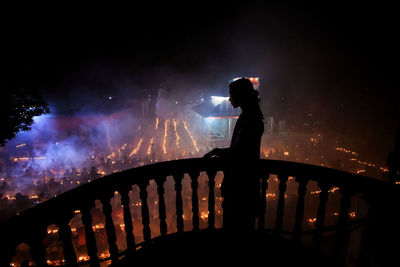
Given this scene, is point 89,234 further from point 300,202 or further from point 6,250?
point 300,202

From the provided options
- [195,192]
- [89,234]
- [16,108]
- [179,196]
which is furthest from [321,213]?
[16,108]

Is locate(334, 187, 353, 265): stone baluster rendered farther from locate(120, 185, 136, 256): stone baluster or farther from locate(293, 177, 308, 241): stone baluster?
locate(120, 185, 136, 256): stone baluster

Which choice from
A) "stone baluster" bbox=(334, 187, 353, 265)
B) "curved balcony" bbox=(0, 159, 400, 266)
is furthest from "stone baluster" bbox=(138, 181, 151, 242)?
"stone baluster" bbox=(334, 187, 353, 265)

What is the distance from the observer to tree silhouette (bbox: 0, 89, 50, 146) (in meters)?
5.95

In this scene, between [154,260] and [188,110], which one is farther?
[188,110]

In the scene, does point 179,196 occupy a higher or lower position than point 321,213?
higher

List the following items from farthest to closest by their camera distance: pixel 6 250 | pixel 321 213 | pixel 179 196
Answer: pixel 179 196, pixel 321 213, pixel 6 250

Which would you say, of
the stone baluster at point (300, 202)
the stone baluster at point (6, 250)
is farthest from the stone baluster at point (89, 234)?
the stone baluster at point (300, 202)

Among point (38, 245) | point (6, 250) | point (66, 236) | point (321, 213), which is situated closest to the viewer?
point (6, 250)

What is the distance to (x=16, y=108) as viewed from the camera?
6203 millimetres

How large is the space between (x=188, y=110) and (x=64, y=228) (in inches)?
1160

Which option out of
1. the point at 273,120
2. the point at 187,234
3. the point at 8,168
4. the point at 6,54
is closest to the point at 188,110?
the point at 273,120

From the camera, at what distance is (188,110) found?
30.9 meters

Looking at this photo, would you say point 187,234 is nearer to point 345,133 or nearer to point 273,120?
point 273,120
